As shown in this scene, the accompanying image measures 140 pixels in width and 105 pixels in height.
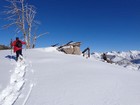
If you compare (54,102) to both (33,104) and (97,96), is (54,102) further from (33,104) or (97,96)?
(97,96)

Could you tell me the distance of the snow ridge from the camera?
29.5 ft

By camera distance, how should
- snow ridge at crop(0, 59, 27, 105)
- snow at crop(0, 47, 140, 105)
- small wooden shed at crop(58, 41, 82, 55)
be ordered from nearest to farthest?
snow at crop(0, 47, 140, 105)
snow ridge at crop(0, 59, 27, 105)
small wooden shed at crop(58, 41, 82, 55)

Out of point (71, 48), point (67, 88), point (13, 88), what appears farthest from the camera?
point (71, 48)

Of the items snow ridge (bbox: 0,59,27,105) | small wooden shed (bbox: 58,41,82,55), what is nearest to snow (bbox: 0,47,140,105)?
snow ridge (bbox: 0,59,27,105)

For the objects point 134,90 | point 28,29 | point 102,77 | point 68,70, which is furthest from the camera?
point 28,29

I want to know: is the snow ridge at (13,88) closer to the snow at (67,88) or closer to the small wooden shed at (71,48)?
the snow at (67,88)

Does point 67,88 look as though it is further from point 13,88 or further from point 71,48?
point 71,48

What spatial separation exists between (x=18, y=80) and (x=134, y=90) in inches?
219

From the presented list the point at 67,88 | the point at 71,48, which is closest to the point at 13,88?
the point at 67,88

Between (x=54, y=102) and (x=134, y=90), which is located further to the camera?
(x=134, y=90)

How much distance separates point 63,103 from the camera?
8391 mm

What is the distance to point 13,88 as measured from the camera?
10.4 metres

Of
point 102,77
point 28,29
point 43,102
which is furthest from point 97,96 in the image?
point 28,29

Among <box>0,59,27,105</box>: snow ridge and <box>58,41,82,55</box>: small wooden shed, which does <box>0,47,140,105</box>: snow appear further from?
<box>58,41,82,55</box>: small wooden shed
